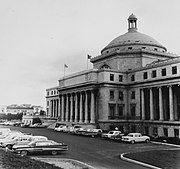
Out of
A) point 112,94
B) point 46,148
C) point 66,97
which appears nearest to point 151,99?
point 112,94

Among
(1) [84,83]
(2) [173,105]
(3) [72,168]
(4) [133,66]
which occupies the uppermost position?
(4) [133,66]

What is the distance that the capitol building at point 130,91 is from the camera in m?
57.7

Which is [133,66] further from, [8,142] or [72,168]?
[72,168]

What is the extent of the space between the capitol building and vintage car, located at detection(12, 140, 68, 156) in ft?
99.1

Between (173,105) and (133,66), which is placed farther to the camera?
(133,66)

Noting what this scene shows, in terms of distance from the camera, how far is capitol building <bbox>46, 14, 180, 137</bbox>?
5766 cm

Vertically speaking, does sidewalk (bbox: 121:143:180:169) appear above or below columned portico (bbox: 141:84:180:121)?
below

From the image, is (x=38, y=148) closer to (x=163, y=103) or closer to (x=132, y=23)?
(x=163, y=103)

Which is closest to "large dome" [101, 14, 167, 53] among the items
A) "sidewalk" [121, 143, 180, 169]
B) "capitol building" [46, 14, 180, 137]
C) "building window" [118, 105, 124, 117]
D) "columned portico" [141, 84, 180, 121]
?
"capitol building" [46, 14, 180, 137]

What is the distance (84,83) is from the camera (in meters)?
70.3

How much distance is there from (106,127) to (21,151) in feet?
122

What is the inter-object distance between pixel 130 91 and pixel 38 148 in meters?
41.9

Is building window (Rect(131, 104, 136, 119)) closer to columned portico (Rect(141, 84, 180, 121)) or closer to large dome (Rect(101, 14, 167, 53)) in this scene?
columned portico (Rect(141, 84, 180, 121))

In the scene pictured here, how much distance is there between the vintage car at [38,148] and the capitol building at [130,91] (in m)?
30.2
